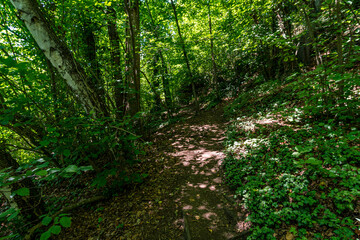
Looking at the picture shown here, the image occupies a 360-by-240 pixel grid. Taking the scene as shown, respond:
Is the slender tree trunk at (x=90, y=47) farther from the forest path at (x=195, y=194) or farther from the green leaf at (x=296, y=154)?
the green leaf at (x=296, y=154)

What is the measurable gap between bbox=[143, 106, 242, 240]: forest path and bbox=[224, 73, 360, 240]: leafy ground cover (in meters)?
0.49

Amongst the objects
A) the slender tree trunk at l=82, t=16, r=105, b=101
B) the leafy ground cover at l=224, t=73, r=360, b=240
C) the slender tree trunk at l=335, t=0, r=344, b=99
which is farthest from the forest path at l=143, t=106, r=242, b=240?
the slender tree trunk at l=82, t=16, r=105, b=101

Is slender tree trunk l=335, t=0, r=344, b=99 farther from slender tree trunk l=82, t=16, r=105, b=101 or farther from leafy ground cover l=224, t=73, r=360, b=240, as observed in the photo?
slender tree trunk l=82, t=16, r=105, b=101

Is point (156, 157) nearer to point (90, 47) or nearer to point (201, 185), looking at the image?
point (201, 185)

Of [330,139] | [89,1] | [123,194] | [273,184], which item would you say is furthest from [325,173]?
[89,1]

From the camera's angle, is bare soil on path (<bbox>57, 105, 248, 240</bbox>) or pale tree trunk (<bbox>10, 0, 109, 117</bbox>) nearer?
pale tree trunk (<bbox>10, 0, 109, 117</bbox>)

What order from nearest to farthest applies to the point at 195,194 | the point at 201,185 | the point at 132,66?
the point at 195,194 → the point at 201,185 → the point at 132,66

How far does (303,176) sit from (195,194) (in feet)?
8.04

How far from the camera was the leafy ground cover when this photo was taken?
2346 millimetres

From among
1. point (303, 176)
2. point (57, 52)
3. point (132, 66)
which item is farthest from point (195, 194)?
point (132, 66)

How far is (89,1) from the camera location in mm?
4250

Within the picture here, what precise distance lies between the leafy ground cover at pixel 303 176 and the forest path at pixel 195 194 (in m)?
0.49

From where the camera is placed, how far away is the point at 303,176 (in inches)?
116

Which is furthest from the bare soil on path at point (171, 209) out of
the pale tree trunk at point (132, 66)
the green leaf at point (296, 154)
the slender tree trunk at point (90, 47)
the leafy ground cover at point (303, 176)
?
the slender tree trunk at point (90, 47)
